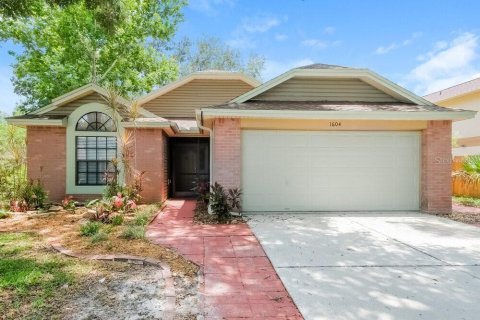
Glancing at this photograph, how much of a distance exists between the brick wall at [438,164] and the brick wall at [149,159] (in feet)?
27.8

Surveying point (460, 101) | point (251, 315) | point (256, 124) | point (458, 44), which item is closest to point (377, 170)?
point (256, 124)

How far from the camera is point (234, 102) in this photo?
30.7 ft

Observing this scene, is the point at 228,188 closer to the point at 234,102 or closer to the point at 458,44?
the point at 234,102

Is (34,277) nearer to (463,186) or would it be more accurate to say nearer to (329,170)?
(329,170)

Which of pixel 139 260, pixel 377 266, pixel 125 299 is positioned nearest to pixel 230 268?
pixel 139 260

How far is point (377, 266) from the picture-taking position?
4676 mm

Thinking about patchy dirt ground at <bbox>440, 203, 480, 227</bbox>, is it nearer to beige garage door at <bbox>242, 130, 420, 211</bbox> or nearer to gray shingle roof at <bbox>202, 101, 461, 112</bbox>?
beige garage door at <bbox>242, 130, 420, 211</bbox>

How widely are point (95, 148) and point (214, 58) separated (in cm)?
2532

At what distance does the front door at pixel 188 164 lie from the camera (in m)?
13.9

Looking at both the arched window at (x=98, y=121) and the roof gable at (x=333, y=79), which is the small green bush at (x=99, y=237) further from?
the arched window at (x=98, y=121)

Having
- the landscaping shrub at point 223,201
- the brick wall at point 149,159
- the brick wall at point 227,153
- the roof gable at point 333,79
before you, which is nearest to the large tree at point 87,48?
the brick wall at point 149,159

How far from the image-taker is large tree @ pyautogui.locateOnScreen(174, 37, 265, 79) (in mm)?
33906

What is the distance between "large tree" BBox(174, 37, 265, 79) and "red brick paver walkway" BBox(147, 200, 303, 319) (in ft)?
92.9

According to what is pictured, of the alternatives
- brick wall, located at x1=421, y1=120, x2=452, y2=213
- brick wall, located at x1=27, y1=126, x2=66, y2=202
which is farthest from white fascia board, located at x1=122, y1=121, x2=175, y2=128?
brick wall, located at x1=421, y1=120, x2=452, y2=213
